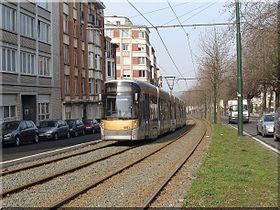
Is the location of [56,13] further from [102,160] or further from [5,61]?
[102,160]

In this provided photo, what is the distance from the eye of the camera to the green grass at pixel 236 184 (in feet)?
28.0

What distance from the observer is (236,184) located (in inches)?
407

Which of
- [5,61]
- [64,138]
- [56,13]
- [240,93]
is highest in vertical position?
[56,13]

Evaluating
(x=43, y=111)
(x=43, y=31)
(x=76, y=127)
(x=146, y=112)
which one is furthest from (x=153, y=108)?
(x=43, y=31)

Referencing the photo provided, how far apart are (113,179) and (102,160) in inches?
198

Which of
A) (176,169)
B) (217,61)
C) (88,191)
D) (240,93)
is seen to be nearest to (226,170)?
(176,169)

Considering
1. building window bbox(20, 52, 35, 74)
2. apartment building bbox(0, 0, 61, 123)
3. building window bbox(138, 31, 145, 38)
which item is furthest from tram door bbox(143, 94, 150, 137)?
building window bbox(138, 31, 145, 38)

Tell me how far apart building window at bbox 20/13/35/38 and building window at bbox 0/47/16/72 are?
9.19 feet

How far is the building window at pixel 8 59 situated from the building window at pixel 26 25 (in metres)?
2.80

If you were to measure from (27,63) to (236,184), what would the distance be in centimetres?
3317

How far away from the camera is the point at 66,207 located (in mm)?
8781

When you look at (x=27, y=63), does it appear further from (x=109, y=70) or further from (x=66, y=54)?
(x=109, y=70)

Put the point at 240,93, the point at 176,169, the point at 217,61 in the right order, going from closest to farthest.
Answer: the point at 176,169
the point at 240,93
the point at 217,61

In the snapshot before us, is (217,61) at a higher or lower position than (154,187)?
higher
